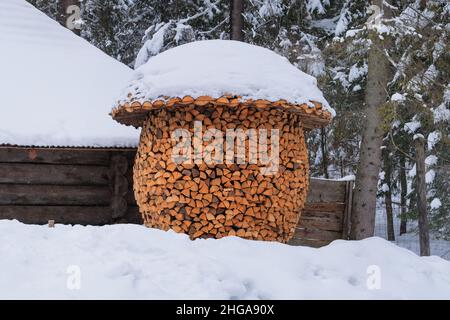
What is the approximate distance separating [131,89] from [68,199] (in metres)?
2.70

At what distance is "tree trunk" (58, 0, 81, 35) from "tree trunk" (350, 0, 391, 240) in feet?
21.9

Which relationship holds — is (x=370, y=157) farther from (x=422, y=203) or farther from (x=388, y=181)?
(x=388, y=181)

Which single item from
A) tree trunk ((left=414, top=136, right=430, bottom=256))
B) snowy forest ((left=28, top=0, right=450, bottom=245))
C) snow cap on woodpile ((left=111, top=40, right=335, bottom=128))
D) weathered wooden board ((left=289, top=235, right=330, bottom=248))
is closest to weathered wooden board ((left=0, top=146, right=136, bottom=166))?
snow cap on woodpile ((left=111, top=40, right=335, bottom=128))

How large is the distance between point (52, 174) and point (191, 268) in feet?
15.8

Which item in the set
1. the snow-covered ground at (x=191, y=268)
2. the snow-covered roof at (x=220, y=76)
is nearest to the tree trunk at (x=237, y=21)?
the snow-covered roof at (x=220, y=76)

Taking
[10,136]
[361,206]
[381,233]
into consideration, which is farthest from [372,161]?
[381,233]

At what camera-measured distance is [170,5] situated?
13852 millimetres

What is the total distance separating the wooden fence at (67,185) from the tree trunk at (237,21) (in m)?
4.75

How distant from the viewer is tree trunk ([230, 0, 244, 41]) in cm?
1134

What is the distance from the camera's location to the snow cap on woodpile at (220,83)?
17.1 feet

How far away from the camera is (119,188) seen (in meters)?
7.60

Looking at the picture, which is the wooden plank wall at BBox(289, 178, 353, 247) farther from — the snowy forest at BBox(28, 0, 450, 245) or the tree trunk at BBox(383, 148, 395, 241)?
the tree trunk at BBox(383, 148, 395, 241)

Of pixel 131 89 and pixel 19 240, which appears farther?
pixel 131 89
